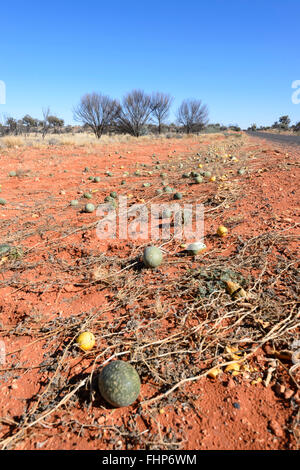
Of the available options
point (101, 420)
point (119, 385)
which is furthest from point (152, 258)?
point (101, 420)

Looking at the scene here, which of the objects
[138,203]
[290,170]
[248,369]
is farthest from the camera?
[290,170]

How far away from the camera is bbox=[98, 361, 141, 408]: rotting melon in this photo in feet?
6.17

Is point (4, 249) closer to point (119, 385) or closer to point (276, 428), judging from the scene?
point (119, 385)

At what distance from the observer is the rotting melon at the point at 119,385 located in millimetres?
1882

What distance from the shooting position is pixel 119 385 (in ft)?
6.20

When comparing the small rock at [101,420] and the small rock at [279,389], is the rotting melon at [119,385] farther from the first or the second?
the small rock at [279,389]

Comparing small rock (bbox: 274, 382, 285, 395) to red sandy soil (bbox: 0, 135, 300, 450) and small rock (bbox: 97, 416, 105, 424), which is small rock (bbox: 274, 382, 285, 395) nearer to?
red sandy soil (bbox: 0, 135, 300, 450)

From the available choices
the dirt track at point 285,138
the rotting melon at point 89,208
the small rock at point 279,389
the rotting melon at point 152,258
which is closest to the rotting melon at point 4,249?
the rotting melon at point 89,208

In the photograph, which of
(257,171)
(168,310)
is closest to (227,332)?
(168,310)

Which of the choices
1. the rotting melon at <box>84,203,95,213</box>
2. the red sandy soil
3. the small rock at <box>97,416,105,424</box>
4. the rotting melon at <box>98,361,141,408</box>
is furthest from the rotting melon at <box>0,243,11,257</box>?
the small rock at <box>97,416,105,424</box>

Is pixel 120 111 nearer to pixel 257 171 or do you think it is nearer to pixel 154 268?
pixel 257 171

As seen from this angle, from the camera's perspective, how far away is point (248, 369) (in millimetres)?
2082
